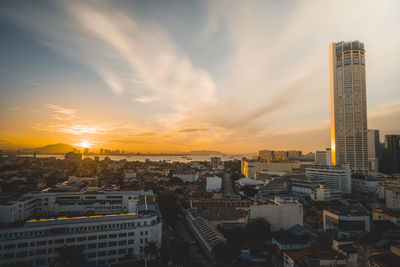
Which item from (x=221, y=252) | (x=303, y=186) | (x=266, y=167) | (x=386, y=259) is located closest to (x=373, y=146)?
(x=266, y=167)

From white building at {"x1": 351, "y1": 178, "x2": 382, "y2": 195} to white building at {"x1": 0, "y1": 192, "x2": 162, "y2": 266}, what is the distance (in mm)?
31306

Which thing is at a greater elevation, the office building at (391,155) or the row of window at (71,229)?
the office building at (391,155)

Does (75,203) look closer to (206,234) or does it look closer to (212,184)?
(206,234)

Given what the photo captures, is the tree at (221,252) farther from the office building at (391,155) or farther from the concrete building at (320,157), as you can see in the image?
the concrete building at (320,157)

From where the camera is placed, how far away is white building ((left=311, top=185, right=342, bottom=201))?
26.1 metres

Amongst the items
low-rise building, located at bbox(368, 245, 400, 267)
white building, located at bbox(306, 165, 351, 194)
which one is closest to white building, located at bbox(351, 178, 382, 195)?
white building, located at bbox(306, 165, 351, 194)

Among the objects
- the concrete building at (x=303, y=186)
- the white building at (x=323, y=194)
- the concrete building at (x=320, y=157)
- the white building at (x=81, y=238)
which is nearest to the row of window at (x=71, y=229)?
the white building at (x=81, y=238)

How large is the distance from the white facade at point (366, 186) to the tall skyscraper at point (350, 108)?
6545 millimetres

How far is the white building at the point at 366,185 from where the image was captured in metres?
30.8

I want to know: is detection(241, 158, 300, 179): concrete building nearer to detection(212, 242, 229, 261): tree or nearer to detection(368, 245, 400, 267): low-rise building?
detection(212, 242, 229, 261): tree

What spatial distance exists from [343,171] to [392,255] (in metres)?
25.2

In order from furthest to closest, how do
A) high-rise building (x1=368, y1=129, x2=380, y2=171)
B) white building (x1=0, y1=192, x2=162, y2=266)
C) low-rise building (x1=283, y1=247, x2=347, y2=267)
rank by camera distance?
1. high-rise building (x1=368, y1=129, x2=380, y2=171)
2. white building (x1=0, y1=192, x2=162, y2=266)
3. low-rise building (x1=283, y1=247, x2=347, y2=267)

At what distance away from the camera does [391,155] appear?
157ft

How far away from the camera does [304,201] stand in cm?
2544
